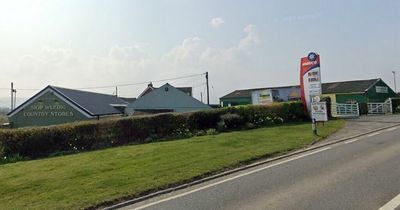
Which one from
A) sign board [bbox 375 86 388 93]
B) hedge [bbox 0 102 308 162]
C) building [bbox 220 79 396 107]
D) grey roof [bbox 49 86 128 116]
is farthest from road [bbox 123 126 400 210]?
sign board [bbox 375 86 388 93]

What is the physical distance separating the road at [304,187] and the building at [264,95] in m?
24.8

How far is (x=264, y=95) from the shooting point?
52.3 meters

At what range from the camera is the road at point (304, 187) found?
24.1ft

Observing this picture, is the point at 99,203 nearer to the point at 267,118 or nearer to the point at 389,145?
the point at 389,145

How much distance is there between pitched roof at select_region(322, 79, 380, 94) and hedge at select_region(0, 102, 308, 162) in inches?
1347

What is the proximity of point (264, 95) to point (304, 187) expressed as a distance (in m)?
44.3

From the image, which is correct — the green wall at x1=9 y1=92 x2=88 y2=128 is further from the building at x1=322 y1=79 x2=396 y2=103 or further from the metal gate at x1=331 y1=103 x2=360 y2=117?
the building at x1=322 y1=79 x2=396 y2=103

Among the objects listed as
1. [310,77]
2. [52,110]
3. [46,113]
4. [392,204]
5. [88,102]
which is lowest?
Answer: [392,204]

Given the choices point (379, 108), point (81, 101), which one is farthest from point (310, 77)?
point (379, 108)

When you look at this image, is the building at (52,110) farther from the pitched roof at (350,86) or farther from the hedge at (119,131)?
the pitched roof at (350,86)

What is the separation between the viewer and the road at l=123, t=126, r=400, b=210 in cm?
734

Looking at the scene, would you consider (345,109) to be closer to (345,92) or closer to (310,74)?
(310,74)

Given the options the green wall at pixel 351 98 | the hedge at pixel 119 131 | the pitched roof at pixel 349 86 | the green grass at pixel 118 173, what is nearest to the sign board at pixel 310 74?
the hedge at pixel 119 131

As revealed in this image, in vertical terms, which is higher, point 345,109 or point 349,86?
point 349,86
